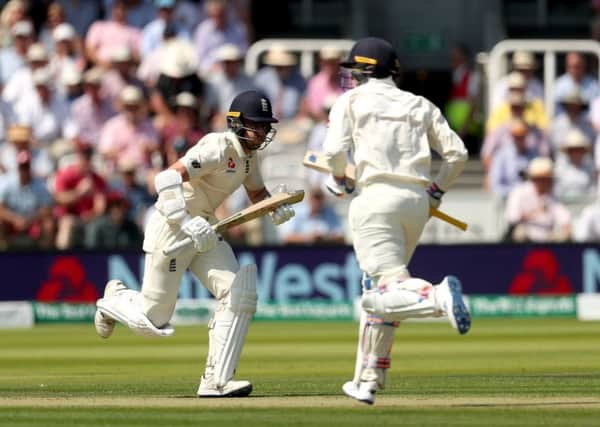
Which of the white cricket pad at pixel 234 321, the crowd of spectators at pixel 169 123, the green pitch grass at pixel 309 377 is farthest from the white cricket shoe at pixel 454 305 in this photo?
the crowd of spectators at pixel 169 123

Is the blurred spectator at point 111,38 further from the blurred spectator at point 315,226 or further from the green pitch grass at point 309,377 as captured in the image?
the green pitch grass at point 309,377

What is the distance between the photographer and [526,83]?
14.3 m

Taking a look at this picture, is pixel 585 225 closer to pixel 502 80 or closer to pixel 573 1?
pixel 502 80

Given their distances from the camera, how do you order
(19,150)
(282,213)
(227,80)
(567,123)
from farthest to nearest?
1. (567,123)
2. (227,80)
3. (19,150)
4. (282,213)

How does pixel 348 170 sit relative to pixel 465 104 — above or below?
above

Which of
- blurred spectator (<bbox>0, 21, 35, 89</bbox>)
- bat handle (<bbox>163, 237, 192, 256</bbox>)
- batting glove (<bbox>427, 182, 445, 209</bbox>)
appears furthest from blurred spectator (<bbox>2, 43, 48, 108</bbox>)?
batting glove (<bbox>427, 182, 445, 209</bbox>)

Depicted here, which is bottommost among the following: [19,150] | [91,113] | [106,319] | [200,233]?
[19,150]

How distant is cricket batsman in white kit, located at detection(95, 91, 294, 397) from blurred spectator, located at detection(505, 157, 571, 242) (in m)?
6.38

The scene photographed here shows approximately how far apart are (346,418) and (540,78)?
9.42 m

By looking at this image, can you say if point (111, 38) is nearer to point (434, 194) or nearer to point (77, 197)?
point (77, 197)

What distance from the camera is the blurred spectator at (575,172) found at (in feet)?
45.6

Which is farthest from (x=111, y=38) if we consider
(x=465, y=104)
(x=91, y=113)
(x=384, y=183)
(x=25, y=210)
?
(x=384, y=183)

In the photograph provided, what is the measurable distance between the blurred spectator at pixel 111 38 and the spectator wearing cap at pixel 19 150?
1.06m

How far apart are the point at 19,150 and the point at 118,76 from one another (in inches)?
46.6
